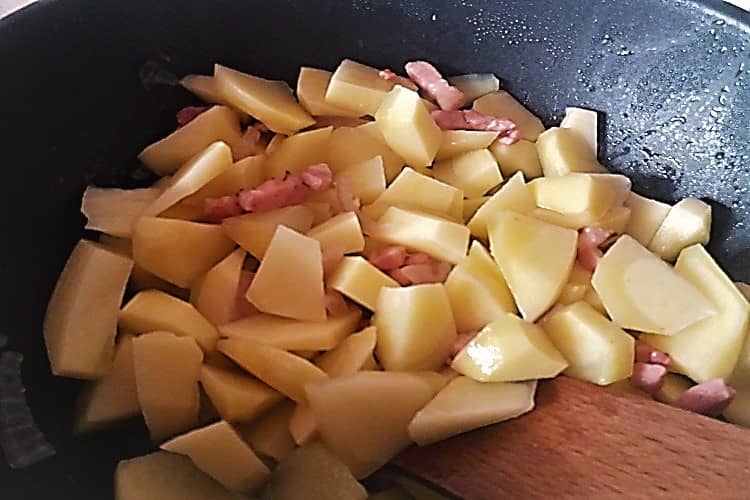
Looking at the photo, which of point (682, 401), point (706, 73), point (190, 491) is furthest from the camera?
point (706, 73)

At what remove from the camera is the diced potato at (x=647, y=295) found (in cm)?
128

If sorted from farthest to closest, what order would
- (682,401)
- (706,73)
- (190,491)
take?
(706,73)
(682,401)
(190,491)

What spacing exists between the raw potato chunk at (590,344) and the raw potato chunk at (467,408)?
0.32 feet

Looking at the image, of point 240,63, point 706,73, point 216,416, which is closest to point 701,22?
point 706,73

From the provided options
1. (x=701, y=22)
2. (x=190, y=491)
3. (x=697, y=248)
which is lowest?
(x=190, y=491)

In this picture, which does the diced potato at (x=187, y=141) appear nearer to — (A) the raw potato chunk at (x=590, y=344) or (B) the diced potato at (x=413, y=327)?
(B) the diced potato at (x=413, y=327)

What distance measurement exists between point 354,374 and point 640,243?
57 centimetres

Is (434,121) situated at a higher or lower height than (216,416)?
higher

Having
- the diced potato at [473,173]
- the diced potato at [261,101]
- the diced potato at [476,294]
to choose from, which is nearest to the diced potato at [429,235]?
the diced potato at [476,294]

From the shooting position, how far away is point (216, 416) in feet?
4.09

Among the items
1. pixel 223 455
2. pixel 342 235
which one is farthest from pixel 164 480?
pixel 342 235

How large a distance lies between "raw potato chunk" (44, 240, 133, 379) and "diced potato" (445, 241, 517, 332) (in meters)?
0.49

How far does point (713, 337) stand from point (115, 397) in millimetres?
879

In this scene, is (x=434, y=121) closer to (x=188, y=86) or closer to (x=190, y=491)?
(x=188, y=86)
